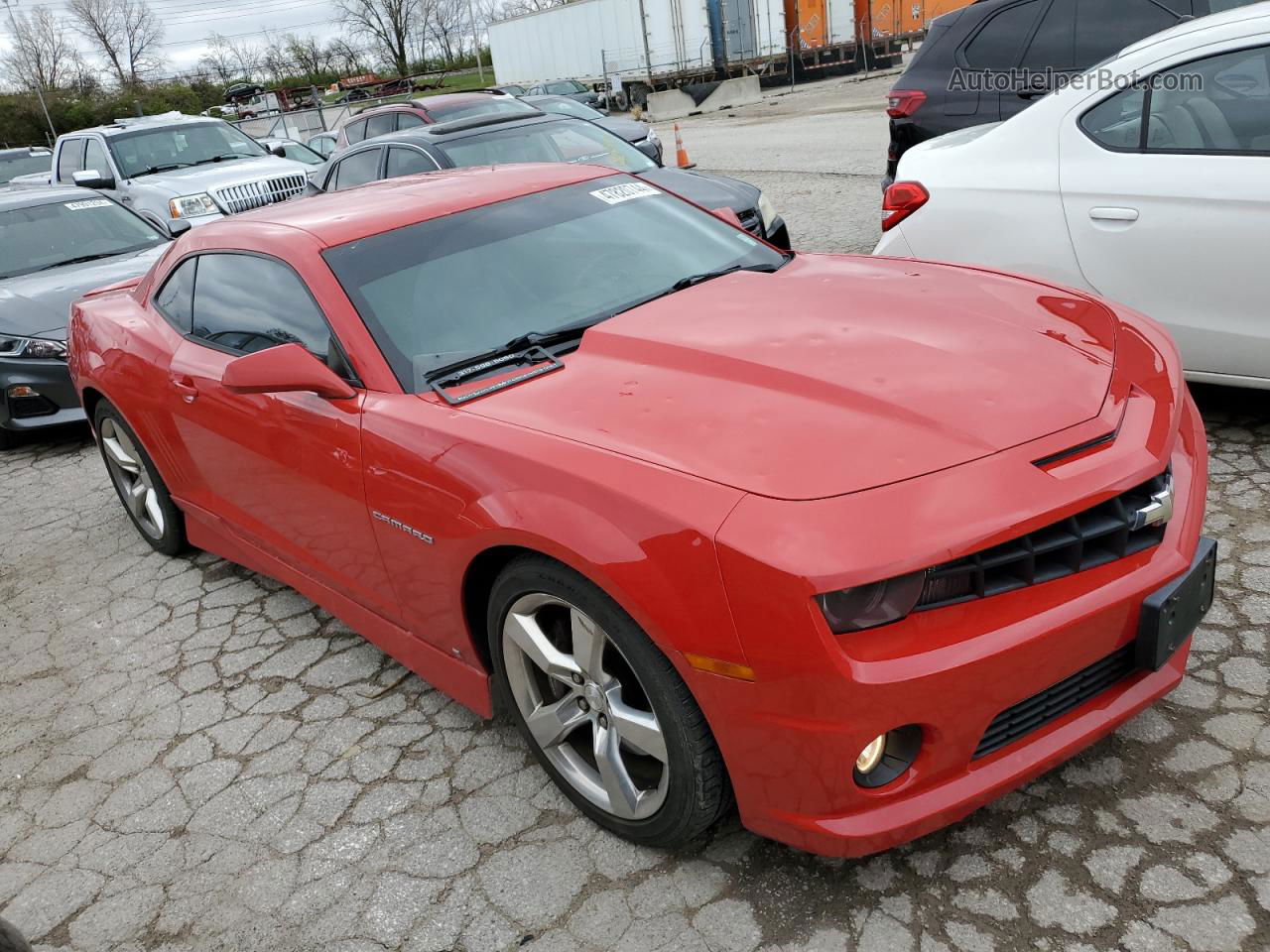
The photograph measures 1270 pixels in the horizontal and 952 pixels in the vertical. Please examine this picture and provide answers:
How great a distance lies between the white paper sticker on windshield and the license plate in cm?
223

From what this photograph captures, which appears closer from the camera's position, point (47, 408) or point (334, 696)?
point (334, 696)

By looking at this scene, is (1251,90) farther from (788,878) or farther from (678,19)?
(678,19)

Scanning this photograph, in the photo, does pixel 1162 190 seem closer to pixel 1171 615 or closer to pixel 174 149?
pixel 1171 615

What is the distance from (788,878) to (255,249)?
2575mm

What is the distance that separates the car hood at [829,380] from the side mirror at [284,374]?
0.52 meters

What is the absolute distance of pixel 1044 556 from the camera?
2.09 metres

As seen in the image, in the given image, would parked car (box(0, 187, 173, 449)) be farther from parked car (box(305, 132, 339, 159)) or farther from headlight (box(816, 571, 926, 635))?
parked car (box(305, 132, 339, 159))

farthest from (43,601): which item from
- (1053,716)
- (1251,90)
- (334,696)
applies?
(1251,90)

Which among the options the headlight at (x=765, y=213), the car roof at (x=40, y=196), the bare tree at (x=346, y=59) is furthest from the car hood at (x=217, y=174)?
the bare tree at (x=346, y=59)

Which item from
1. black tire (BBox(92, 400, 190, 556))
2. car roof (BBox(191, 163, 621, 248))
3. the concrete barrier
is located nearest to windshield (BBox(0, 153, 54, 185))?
black tire (BBox(92, 400, 190, 556))

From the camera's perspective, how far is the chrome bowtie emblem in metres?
2.15

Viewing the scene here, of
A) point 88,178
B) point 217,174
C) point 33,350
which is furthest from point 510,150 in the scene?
point 217,174

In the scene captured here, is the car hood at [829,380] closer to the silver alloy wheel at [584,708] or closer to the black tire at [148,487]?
the silver alloy wheel at [584,708]

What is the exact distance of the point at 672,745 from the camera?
2219 mm
